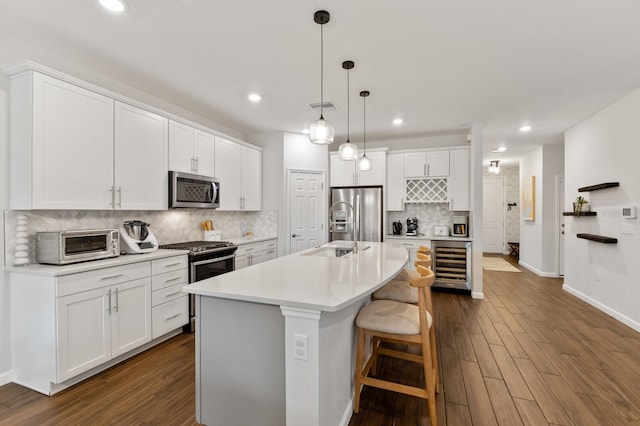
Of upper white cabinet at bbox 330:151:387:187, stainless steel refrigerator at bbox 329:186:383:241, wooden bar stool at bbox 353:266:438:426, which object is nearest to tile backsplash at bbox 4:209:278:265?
stainless steel refrigerator at bbox 329:186:383:241

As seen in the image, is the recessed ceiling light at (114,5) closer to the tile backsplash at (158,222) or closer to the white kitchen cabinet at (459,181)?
the tile backsplash at (158,222)

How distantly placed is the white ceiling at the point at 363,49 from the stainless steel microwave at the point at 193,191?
981 millimetres

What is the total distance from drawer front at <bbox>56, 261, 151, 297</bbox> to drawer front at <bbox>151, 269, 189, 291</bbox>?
11cm

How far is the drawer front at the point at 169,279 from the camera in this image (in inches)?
113

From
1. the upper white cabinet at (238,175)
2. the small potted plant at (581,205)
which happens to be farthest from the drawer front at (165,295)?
the small potted plant at (581,205)

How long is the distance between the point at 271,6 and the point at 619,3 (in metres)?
2.28

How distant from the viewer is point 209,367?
5.80 feet

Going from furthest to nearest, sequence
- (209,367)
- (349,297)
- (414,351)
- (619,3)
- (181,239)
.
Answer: (181,239), (414,351), (619,3), (209,367), (349,297)

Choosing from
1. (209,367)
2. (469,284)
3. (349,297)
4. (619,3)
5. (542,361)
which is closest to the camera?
(349,297)

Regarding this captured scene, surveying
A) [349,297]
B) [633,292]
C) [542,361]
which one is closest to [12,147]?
[349,297]

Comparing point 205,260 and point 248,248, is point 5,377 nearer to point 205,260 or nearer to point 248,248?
point 205,260

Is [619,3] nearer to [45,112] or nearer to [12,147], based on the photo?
[45,112]

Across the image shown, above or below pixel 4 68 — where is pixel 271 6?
above

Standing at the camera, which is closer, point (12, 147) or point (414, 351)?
point (12, 147)
